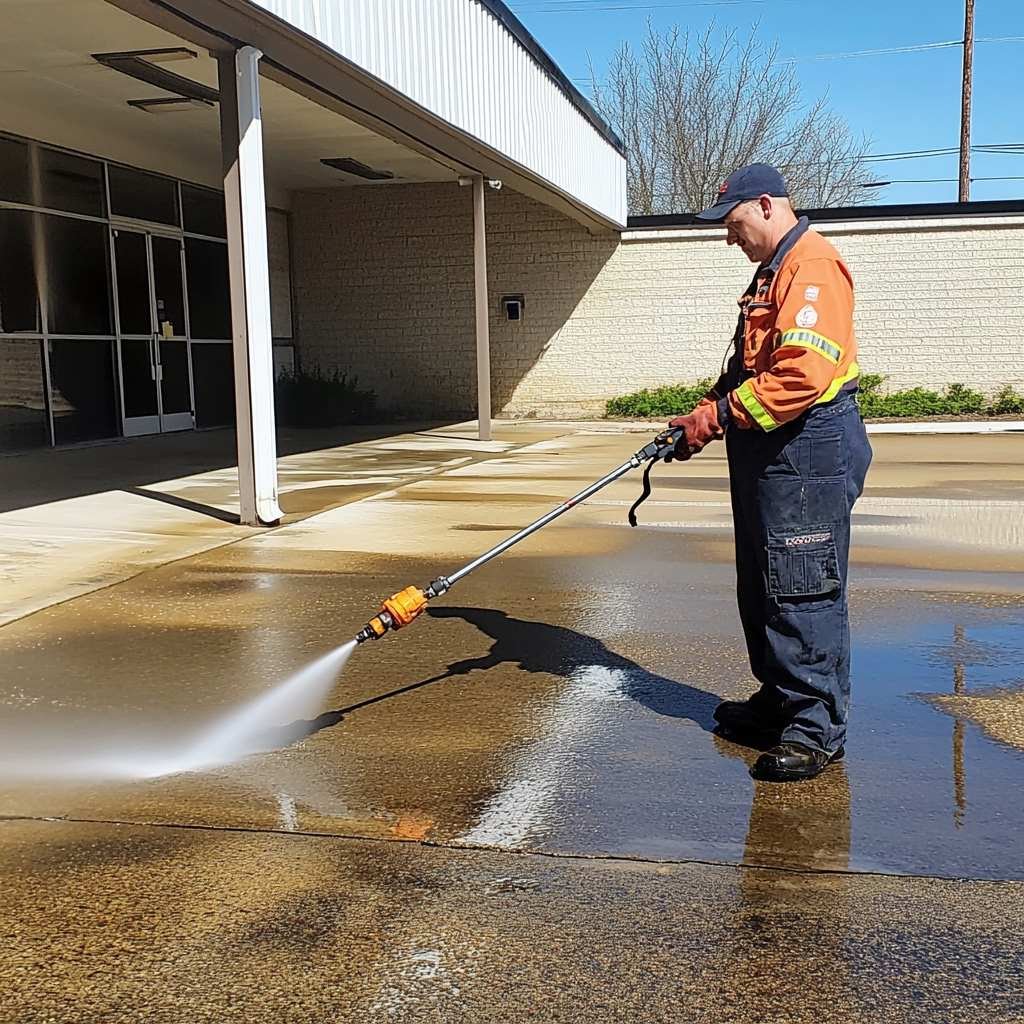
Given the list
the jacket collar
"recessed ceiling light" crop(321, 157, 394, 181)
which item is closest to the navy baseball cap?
the jacket collar

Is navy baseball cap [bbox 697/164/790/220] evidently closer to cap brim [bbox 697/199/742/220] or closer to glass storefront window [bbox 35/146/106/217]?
cap brim [bbox 697/199/742/220]

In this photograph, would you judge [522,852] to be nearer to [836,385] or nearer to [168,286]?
[836,385]

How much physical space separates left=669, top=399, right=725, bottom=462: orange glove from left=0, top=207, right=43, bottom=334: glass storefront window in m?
12.2

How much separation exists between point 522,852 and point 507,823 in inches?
8.8

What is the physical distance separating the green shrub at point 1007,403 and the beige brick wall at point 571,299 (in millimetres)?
214

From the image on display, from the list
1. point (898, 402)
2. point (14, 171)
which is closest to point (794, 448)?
point (14, 171)

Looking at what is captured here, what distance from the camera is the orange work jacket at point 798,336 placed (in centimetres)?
370

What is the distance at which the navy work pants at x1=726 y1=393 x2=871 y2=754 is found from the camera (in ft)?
12.6

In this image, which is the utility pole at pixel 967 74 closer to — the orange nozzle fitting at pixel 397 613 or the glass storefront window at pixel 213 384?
the glass storefront window at pixel 213 384

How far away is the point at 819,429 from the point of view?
12.6ft

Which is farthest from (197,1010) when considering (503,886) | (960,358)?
(960,358)

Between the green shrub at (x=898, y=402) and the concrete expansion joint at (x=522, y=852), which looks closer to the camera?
the concrete expansion joint at (x=522, y=852)

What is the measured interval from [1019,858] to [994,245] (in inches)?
764

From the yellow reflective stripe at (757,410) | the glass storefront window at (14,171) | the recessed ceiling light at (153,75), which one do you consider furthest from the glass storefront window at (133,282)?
the yellow reflective stripe at (757,410)
